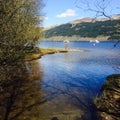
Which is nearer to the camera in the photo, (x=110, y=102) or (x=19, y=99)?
(x=110, y=102)

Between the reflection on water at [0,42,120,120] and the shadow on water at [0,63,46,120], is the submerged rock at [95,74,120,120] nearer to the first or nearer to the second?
the reflection on water at [0,42,120,120]

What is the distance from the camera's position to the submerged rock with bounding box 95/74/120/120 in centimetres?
2116

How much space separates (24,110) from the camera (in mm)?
22531

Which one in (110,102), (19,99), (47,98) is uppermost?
(19,99)

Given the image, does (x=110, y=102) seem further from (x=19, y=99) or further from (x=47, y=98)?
(x=19, y=99)

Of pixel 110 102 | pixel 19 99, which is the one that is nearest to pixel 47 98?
pixel 19 99

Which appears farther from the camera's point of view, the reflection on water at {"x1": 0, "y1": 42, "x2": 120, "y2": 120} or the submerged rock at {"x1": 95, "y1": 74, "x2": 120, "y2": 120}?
the reflection on water at {"x1": 0, "y1": 42, "x2": 120, "y2": 120}

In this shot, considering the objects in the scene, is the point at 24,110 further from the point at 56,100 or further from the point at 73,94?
the point at 73,94

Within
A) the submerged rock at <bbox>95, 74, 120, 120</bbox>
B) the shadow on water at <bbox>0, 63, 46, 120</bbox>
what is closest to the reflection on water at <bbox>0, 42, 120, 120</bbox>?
the shadow on water at <bbox>0, 63, 46, 120</bbox>

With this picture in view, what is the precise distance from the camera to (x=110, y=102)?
23125mm

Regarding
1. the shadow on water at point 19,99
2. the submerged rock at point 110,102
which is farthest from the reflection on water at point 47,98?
the submerged rock at point 110,102

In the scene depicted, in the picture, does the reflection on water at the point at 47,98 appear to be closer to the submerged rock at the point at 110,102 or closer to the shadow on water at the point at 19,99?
the shadow on water at the point at 19,99

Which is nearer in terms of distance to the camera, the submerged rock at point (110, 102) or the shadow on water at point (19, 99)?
the submerged rock at point (110, 102)

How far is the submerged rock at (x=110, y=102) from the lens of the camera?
69.4 feet
